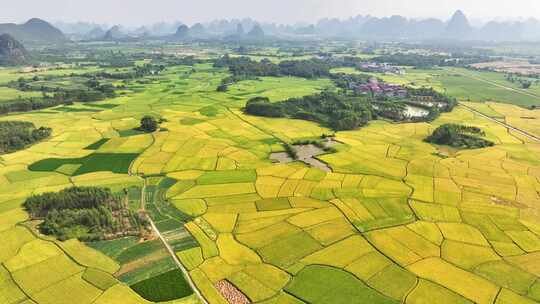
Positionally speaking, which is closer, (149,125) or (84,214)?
(84,214)

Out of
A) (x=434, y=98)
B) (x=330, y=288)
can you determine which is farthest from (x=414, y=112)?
(x=330, y=288)

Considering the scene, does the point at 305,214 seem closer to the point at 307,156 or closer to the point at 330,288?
the point at 330,288

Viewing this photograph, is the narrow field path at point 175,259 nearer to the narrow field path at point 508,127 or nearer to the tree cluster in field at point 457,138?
the tree cluster in field at point 457,138

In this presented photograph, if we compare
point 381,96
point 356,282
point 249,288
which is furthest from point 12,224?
point 381,96

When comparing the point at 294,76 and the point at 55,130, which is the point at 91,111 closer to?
the point at 55,130

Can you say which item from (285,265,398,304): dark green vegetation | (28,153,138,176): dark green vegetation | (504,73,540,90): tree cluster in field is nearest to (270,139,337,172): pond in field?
(28,153,138,176): dark green vegetation

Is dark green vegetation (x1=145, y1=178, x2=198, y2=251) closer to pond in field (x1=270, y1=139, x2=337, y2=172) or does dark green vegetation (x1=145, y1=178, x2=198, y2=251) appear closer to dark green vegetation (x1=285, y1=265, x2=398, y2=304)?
pond in field (x1=270, y1=139, x2=337, y2=172)
